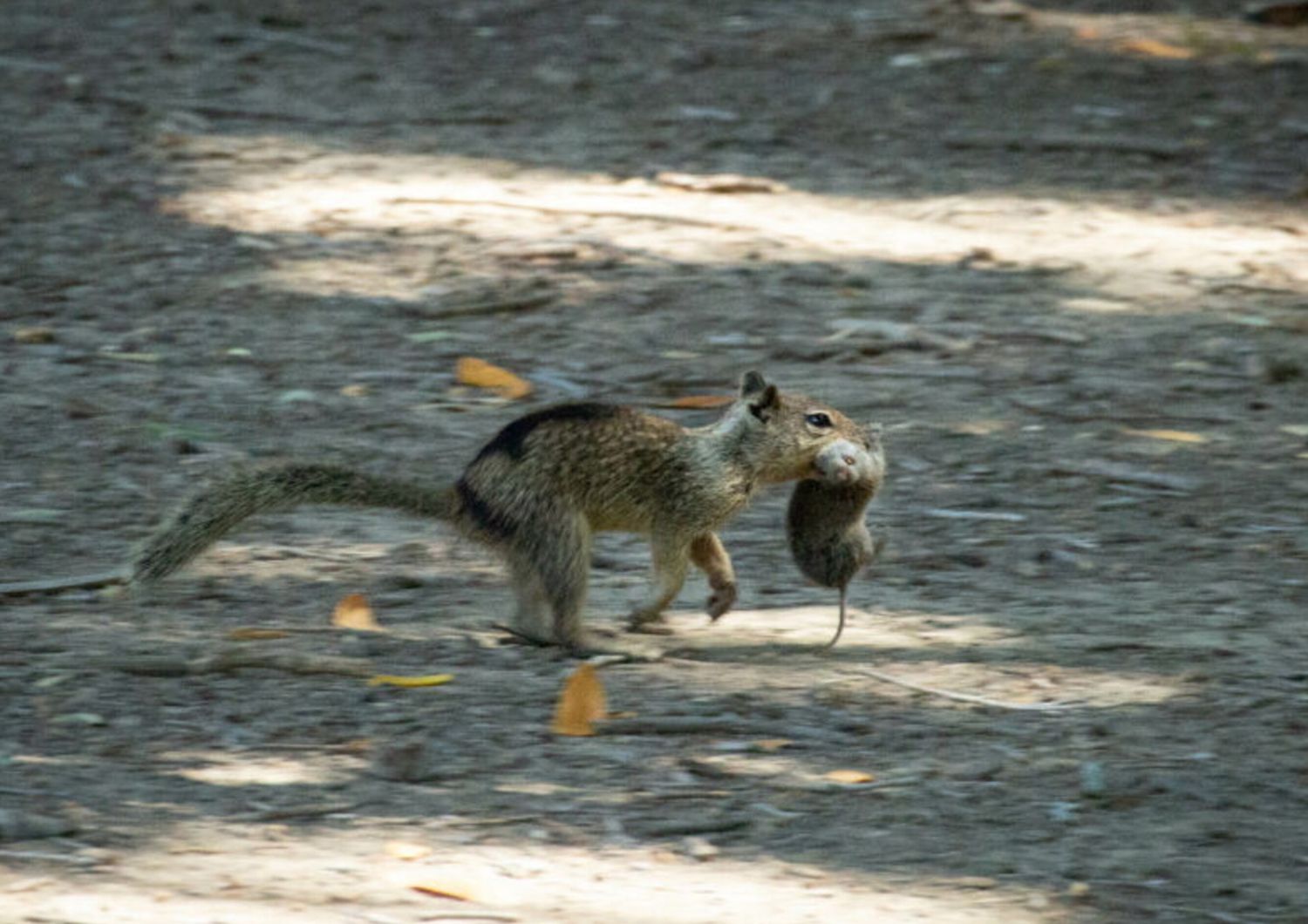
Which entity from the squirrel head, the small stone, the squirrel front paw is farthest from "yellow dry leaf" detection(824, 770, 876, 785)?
the squirrel head

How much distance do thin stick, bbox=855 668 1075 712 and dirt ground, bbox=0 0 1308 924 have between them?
30 millimetres

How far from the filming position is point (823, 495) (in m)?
5.47

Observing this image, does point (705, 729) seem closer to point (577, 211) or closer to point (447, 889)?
point (447, 889)

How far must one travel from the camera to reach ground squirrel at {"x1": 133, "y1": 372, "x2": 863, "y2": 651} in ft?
17.3

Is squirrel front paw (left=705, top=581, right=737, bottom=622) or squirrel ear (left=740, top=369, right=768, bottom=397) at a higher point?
squirrel ear (left=740, top=369, right=768, bottom=397)

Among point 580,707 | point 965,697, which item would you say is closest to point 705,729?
point 580,707

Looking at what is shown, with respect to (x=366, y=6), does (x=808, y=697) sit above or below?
below

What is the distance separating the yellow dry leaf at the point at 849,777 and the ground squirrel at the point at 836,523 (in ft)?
2.90

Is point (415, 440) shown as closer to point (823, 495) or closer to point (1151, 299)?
point (823, 495)

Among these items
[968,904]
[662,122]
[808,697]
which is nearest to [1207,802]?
[968,904]

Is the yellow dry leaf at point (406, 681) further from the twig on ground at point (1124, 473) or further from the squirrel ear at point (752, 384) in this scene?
the twig on ground at point (1124, 473)

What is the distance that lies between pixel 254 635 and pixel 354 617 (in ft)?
0.94

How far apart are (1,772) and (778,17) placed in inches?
344

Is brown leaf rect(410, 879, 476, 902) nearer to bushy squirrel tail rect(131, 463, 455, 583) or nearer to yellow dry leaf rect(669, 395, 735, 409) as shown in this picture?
bushy squirrel tail rect(131, 463, 455, 583)
